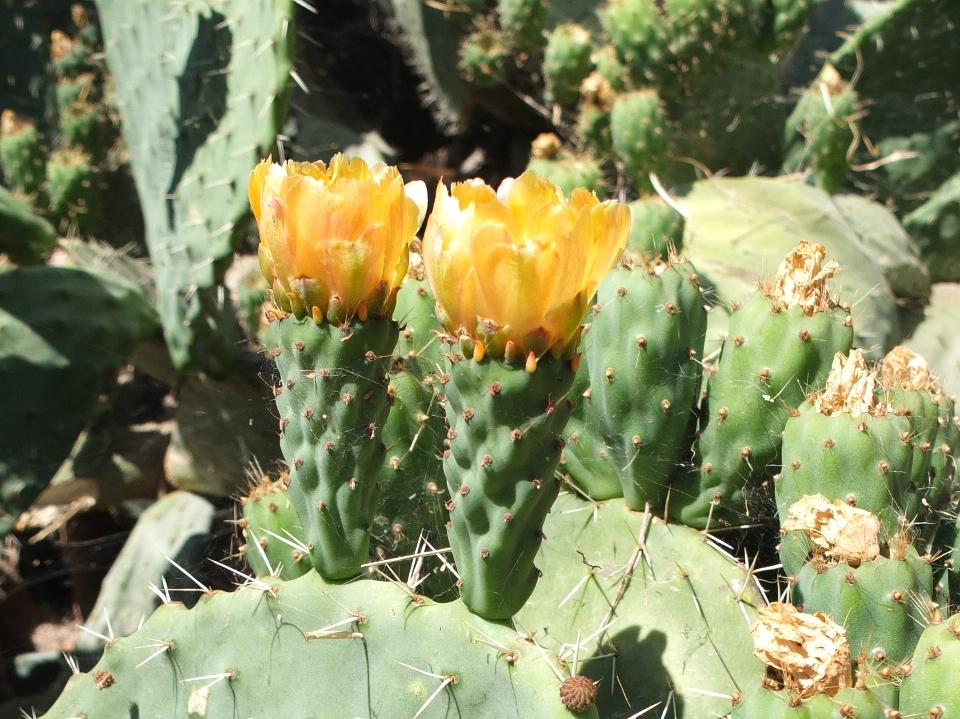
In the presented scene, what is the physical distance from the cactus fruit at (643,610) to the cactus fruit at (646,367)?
0.27 feet

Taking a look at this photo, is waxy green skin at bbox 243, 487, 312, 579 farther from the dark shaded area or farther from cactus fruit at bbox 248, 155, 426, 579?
the dark shaded area

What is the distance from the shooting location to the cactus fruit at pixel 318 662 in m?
1.16

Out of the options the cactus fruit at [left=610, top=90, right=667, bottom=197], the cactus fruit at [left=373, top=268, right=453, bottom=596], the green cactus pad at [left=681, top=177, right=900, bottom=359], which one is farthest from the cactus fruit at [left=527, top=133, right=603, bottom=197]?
the cactus fruit at [left=373, top=268, right=453, bottom=596]

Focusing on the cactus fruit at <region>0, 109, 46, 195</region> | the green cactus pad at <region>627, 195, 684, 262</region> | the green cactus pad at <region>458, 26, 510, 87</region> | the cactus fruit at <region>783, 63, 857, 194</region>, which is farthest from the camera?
the green cactus pad at <region>458, 26, 510, 87</region>

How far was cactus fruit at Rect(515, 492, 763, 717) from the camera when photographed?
4.40 feet

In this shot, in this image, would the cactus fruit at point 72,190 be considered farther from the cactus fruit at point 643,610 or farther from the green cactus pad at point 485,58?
the cactus fruit at point 643,610

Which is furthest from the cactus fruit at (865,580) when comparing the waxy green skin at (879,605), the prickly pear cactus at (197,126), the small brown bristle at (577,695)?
the prickly pear cactus at (197,126)

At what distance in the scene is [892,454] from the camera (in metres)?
1.26

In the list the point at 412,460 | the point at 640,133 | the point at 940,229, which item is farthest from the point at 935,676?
the point at 940,229

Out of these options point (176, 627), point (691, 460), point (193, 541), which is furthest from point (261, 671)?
point (193, 541)

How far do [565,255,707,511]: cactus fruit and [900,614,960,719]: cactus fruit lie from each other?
48 centimetres

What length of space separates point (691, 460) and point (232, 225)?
4.32 feet

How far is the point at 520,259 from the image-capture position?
955mm

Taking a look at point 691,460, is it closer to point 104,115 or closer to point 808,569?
point 808,569
